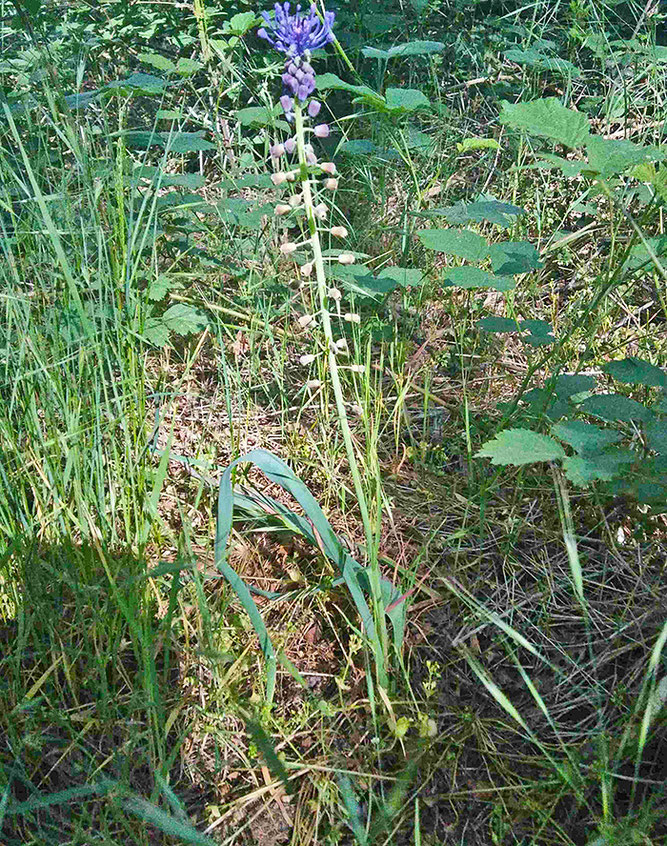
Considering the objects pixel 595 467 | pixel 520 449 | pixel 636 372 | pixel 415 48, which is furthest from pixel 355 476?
pixel 415 48

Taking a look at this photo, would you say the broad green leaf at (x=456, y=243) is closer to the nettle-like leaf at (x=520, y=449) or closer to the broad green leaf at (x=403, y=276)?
the broad green leaf at (x=403, y=276)

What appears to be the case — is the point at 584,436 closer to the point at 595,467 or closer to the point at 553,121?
the point at 595,467

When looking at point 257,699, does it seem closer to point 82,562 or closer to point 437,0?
point 82,562

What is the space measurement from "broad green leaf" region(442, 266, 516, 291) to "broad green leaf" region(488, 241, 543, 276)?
0.04 meters

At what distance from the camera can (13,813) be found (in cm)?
130

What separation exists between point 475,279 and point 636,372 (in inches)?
17.4

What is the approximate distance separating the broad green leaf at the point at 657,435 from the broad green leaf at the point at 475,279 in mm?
516

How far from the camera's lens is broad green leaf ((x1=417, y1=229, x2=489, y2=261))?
6.28 feet

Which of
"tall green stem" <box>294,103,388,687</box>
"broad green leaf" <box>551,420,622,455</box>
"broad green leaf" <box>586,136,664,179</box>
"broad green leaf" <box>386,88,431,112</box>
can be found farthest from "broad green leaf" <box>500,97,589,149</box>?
"broad green leaf" <box>386,88,431,112</box>

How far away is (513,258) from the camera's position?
6.48ft

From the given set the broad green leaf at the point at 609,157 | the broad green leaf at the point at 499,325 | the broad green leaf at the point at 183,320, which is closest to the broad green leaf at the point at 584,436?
the broad green leaf at the point at 499,325

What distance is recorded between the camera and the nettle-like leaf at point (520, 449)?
148 centimetres

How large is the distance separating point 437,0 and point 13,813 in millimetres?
3456

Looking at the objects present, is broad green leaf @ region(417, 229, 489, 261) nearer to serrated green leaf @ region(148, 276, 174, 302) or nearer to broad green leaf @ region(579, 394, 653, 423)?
broad green leaf @ region(579, 394, 653, 423)
